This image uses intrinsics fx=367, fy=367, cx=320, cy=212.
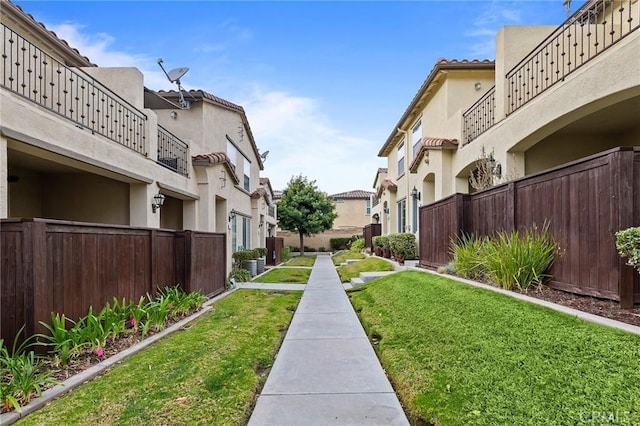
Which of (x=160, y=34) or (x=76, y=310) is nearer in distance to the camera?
(x=76, y=310)

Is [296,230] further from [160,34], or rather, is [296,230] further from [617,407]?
[617,407]

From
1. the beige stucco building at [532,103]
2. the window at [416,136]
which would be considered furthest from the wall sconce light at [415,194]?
the window at [416,136]

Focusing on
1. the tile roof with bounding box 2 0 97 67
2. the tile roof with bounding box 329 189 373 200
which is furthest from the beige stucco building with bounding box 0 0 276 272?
the tile roof with bounding box 329 189 373 200

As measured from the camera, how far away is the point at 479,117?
39.6 ft

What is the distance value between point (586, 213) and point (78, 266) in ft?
23.8

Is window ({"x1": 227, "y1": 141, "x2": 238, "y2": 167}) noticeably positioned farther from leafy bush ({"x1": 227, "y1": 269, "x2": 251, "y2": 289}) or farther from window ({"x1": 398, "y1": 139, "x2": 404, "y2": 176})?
window ({"x1": 398, "y1": 139, "x2": 404, "y2": 176})

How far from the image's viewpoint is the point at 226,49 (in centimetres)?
1304

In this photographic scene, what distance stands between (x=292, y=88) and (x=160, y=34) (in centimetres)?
638

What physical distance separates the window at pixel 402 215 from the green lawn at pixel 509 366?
13.4 meters

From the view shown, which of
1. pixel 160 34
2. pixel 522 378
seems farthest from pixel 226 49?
pixel 522 378

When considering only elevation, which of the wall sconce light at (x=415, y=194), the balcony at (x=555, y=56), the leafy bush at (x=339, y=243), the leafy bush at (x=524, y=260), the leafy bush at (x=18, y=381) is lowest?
the leafy bush at (x=339, y=243)

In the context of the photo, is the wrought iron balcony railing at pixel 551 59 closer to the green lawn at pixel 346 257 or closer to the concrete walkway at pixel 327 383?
the concrete walkway at pixel 327 383

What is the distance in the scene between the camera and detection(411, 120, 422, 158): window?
17328 millimetres

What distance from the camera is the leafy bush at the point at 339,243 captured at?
132 ft
